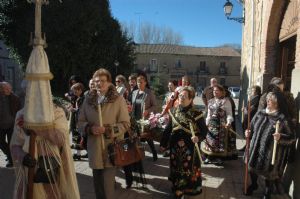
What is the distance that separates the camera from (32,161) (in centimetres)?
283

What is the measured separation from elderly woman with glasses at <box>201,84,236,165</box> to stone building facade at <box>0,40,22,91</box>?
84.6 feet

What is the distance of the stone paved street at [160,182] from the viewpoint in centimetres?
562

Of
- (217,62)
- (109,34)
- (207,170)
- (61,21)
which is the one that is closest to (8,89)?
(207,170)

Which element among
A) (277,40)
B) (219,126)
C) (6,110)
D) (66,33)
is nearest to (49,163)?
(6,110)

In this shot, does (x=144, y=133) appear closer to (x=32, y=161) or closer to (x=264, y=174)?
(x=264, y=174)

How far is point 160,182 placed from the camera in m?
6.30

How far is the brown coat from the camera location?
4.30 meters

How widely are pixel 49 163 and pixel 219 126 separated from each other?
4.93 metres

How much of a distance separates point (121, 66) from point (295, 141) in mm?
21608

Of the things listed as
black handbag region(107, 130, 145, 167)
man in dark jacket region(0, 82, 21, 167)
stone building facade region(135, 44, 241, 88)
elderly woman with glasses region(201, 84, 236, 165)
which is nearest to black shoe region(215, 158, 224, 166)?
elderly woman with glasses region(201, 84, 236, 165)

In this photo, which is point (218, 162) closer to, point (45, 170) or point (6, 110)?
point (6, 110)

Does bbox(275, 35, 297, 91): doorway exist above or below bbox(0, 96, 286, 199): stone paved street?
above

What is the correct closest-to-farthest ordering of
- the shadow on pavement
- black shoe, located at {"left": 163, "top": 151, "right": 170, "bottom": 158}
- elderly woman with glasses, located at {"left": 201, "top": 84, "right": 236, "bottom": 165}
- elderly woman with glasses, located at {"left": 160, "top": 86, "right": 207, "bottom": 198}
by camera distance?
elderly woman with glasses, located at {"left": 160, "top": 86, "right": 207, "bottom": 198} < the shadow on pavement < elderly woman with glasses, located at {"left": 201, "top": 84, "right": 236, "bottom": 165} < black shoe, located at {"left": 163, "top": 151, "right": 170, "bottom": 158}

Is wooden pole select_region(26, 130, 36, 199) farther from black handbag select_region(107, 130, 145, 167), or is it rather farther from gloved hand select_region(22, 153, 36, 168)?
black handbag select_region(107, 130, 145, 167)
